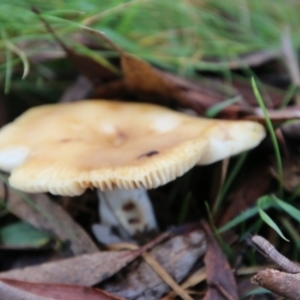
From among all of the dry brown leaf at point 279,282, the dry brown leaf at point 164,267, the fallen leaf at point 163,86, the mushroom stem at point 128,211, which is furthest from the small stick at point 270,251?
the fallen leaf at point 163,86

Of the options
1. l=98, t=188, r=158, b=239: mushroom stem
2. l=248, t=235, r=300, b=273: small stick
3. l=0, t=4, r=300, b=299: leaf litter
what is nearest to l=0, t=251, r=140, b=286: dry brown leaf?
l=0, t=4, r=300, b=299: leaf litter

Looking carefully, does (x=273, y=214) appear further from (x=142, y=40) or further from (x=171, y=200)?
(x=142, y=40)

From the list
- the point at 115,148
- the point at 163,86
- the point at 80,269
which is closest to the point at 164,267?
the point at 80,269

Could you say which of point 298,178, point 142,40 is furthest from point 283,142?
point 142,40

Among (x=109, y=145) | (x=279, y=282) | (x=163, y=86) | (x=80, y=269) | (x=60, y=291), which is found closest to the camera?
(x=279, y=282)

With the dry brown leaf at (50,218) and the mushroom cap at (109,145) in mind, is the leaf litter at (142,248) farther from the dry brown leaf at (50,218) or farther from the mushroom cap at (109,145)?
the mushroom cap at (109,145)

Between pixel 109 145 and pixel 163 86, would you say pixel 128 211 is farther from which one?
pixel 163 86
